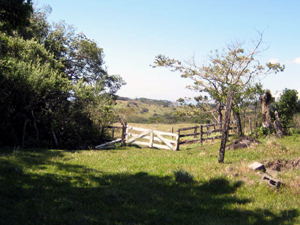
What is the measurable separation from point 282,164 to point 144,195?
579cm

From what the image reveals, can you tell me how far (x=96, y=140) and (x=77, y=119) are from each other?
237 cm

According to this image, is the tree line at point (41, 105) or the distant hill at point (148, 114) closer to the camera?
the tree line at point (41, 105)

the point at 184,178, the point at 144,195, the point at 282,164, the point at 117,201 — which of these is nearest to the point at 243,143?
the point at 282,164

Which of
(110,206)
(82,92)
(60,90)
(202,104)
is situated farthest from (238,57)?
(110,206)

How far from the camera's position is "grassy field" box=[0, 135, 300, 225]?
566 cm

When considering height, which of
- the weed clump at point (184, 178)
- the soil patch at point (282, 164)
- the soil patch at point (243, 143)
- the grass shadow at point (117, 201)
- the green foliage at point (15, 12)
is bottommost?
the grass shadow at point (117, 201)

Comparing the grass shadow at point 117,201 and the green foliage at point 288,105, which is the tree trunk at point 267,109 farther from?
the grass shadow at point 117,201

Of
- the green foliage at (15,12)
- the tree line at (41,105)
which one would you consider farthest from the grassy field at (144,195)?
the tree line at (41,105)

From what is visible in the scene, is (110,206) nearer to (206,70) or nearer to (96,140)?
(96,140)

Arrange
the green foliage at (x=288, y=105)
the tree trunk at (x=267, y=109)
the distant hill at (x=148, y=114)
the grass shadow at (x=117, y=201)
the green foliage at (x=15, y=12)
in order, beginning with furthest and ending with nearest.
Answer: the distant hill at (x=148, y=114)
the green foliage at (x=288, y=105)
the tree trunk at (x=267, y=109)
the green foliage at (x=15, y=12)
the grass shadow at (x=117, y=201)

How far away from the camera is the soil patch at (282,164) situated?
9688 millimetres

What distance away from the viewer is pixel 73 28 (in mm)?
32281

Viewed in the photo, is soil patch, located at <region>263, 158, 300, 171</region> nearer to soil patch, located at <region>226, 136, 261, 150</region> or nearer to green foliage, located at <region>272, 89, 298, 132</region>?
soil patch, located at <region>226, 136, 261, 150</region>

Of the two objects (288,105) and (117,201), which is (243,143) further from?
(117,201)
